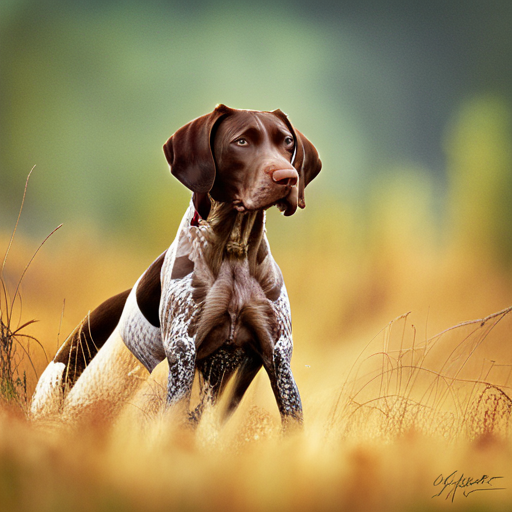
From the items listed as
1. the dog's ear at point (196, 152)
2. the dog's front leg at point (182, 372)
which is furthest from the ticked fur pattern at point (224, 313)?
the dog's ear at point (196, 152)

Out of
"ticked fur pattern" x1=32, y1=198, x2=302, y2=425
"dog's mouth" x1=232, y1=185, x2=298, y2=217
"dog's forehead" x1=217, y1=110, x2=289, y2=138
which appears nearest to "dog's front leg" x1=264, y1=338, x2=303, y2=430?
"ticked fur pattern" x1=32, y1=198, x2=302, y2=425

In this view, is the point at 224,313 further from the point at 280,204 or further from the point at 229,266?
the point at 280,204

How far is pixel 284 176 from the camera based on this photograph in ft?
11.2

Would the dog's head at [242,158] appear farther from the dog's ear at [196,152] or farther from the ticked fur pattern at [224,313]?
the ticked fur pattern at [224,313]

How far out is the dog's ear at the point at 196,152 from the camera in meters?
→ 3.64

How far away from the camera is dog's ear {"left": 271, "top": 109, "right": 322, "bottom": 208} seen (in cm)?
381

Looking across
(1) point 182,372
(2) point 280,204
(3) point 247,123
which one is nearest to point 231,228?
(2) point 280,204

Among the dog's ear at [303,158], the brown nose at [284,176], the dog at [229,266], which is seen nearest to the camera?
the brown nose at [284,176]

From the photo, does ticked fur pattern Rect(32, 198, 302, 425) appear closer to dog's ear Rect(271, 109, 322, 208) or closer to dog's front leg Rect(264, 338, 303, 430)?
dog's front leg Rect(264, 338, 303, 430)

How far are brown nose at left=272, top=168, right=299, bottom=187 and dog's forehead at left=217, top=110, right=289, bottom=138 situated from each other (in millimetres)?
311

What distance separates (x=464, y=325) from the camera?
427cm

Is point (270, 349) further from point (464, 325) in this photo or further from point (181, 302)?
point (464, 325)

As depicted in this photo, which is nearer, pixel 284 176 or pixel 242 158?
pixel 284 176

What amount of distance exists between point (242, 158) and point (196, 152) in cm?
25
